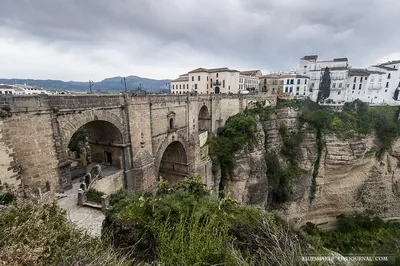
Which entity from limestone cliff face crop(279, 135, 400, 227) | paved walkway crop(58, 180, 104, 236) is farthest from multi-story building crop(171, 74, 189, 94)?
paved walkway crop(58, 180, 104, 236)

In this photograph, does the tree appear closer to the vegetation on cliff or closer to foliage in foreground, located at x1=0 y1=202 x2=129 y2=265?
the vegetation on cliff

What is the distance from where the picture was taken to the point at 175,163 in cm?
1978

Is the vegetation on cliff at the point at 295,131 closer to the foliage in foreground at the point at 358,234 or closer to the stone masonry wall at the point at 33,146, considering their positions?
the foliage in foreground at the point at 358,234

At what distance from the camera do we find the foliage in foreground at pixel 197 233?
3676mm

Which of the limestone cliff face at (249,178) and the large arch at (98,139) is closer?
the large arch at (98,139)

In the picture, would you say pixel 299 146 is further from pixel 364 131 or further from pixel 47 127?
pixel 47 127

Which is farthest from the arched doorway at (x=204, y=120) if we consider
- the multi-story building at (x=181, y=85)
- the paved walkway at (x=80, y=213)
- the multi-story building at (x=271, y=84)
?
the multi-story building at (x=271, y=84)

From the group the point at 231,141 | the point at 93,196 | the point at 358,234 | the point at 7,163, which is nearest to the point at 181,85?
the point at 231,141

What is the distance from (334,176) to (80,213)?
3083 cm

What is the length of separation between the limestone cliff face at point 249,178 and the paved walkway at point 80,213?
1588 cm

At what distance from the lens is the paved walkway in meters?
8.01

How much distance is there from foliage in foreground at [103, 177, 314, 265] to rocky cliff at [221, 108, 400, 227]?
20479mm

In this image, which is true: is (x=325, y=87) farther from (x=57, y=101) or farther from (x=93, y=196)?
(x=57, y=101)

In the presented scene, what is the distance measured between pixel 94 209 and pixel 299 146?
87.2 feet
